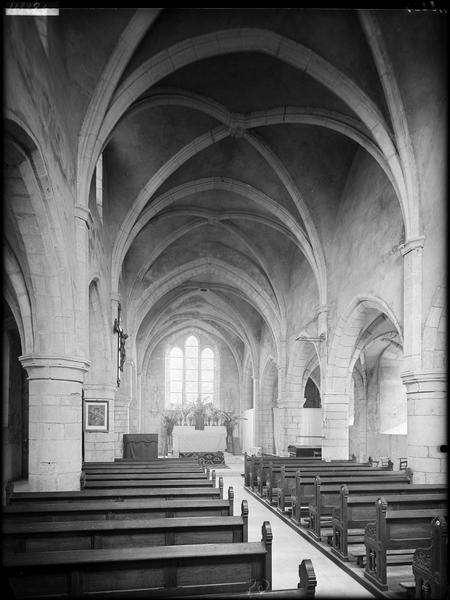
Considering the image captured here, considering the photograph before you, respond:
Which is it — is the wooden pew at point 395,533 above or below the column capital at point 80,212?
below

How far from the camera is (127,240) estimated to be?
56.0 ft

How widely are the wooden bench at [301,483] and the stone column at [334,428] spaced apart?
16.7 feet

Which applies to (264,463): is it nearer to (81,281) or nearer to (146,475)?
(146,475)

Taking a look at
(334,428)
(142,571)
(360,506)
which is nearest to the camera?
(142,571)

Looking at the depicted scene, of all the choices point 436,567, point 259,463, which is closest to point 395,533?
point 436,567

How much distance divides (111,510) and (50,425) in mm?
3141

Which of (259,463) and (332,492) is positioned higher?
(332,492)

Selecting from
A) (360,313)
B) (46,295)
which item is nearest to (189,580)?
(46,295)

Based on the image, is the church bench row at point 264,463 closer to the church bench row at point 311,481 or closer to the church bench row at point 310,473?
the church bench row at point 310,473

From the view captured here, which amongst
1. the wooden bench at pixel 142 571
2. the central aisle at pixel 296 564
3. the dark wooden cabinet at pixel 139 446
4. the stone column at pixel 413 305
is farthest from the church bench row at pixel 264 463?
the wooden bench at pixel 142 571

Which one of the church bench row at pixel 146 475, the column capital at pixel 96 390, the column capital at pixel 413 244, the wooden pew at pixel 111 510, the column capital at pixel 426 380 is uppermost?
the column capital at pixel 413 244

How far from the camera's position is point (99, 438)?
16250 mm

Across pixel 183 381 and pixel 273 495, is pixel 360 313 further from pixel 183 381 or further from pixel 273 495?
pixel 183 381

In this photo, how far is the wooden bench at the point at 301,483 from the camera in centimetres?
1020
